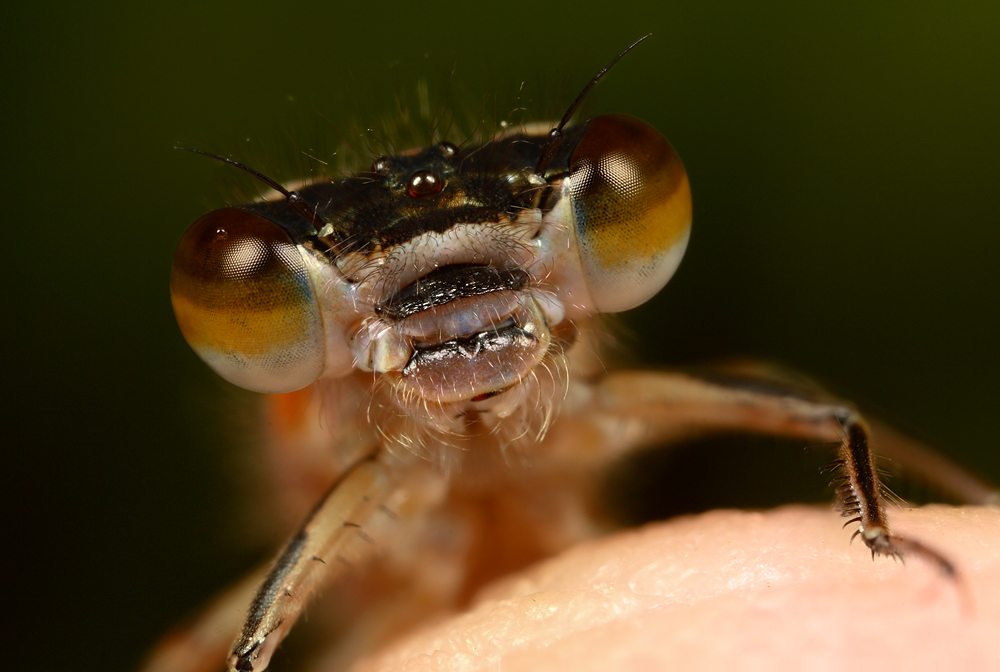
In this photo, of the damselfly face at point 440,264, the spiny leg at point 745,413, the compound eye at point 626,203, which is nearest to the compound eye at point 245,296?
the damselfly face at point 440,264

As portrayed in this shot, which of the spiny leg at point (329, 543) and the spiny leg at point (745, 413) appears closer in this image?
the spiny leg at point (745, 413)

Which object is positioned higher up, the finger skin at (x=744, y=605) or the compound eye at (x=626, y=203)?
the compound eye at (x=626, y=203)

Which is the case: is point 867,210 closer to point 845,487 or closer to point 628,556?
point 845,487

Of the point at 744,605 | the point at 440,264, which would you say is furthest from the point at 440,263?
the point at 744,605

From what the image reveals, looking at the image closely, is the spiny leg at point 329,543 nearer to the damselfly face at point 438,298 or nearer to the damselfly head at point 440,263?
the damselfly face at point 438,298

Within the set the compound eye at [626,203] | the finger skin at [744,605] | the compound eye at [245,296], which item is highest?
the compound eye at [626,203]

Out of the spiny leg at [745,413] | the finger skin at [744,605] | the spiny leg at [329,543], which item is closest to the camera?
the finger skin at [744,605]

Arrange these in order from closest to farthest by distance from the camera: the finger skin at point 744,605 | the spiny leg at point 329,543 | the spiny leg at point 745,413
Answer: the finger skin at point 744,605 < the spiny leg at point 745,413 < the spiny leg at point 329,543
